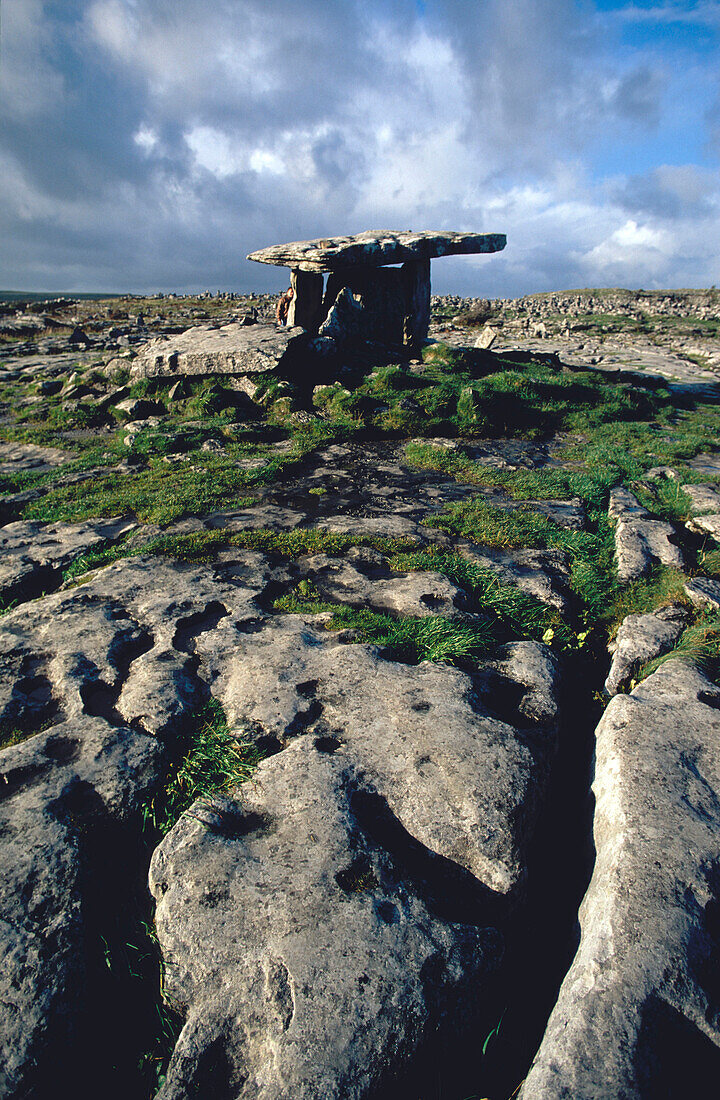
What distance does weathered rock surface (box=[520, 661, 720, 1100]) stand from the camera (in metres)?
2.12

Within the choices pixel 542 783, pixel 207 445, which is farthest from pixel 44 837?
pixel 207 445

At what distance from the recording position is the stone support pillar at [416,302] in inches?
639

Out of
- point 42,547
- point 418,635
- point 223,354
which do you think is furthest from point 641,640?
point 223,354

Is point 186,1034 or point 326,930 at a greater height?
point 326,930

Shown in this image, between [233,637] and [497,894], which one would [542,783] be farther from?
[233,637]

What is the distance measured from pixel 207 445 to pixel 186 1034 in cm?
899

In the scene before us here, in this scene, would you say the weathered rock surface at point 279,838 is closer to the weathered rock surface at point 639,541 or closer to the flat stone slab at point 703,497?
the weathered rock surface at point 639,541

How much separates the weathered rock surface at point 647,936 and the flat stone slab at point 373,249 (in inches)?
553

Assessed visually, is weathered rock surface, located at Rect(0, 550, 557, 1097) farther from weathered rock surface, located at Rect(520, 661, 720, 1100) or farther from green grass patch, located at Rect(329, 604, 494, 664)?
weathered rock surface, located at Rect(520, 661, 720, 1100)

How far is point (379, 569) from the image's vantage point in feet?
Answer: 18.8

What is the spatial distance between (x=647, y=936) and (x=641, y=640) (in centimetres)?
268

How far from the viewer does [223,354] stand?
1288cm

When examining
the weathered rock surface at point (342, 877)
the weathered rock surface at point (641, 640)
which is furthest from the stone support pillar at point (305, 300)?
the weathered rock surface at point (342, 877)

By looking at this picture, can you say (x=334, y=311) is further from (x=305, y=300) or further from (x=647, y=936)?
(x=647, y=936)
